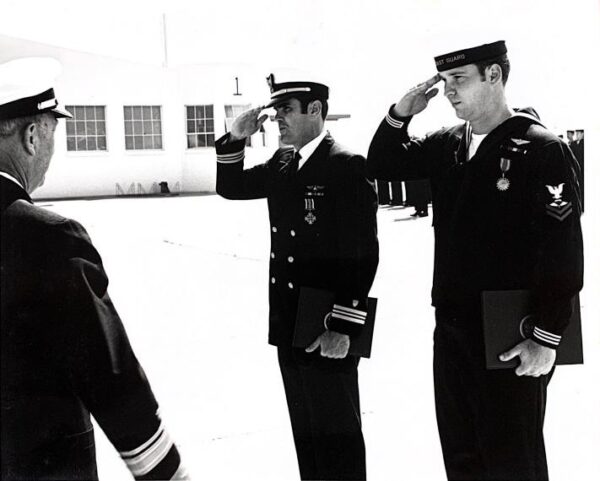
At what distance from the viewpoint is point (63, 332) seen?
184 cm

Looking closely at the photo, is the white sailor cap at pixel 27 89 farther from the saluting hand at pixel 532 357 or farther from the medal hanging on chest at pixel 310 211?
the saluting hand at pixel 532 357

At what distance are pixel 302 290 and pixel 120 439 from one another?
39.4 inches

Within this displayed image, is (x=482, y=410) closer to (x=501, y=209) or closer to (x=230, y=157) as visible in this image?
(x=501, y=209)

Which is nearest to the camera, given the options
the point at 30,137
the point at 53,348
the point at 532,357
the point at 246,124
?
the point at 53,348

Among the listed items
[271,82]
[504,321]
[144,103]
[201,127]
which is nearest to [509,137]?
[504,321]

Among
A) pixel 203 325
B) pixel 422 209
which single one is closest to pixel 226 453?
pixel 203 325

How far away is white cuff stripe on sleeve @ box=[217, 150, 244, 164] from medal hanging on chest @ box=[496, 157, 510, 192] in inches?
31.6

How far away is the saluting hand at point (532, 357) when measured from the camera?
7.76 ft

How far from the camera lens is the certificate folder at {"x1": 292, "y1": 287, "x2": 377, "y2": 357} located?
2.76 metres

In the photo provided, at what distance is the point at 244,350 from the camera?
3375 mm

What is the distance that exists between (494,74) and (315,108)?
23.0 inches

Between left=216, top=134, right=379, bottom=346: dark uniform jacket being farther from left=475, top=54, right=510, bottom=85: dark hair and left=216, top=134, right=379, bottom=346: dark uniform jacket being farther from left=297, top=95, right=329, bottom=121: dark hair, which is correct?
left=475, top=54, right=510, bottom=85: dark hair

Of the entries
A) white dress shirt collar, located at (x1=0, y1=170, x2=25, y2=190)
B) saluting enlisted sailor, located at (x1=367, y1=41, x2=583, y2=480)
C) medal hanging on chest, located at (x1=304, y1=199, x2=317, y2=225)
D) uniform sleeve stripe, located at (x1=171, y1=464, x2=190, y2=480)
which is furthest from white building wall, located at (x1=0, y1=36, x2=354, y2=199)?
uniform sleeve stripe, located at (x1=171, y1=464, x2=190, y2=480)

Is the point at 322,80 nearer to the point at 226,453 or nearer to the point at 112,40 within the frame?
the point at 112,40
